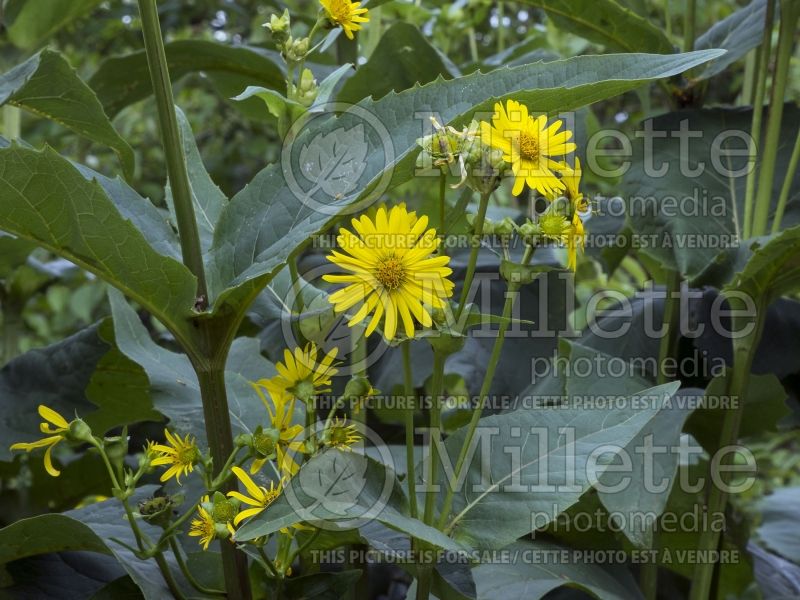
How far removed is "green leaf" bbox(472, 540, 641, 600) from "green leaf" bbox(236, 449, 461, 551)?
0.17 meters

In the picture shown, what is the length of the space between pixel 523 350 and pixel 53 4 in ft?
2.42

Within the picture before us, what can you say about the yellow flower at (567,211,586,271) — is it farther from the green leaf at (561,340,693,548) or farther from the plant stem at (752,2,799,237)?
the plant stem at (752,2,799,237)

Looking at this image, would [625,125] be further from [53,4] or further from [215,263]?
[215,263]

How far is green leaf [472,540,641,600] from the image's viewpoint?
72cm

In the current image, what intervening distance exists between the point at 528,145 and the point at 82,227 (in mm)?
280

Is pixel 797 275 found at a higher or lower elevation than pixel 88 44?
lower

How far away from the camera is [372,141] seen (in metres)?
0.63

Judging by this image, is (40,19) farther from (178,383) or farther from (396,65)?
(178,383)

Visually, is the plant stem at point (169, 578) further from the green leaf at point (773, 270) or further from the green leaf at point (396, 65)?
the green leaf at point (396, 65)

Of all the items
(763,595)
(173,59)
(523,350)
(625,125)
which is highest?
(173,59)

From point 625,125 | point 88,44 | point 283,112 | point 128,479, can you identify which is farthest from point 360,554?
point 88,44

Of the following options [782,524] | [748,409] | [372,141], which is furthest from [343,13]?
[782,524]

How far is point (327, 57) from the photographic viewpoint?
1.32 meters

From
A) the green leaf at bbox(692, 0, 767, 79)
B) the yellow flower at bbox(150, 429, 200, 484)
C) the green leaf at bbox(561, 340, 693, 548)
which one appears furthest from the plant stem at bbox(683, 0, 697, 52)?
the yellow flower at bbox(150, 429, 200, 484)
